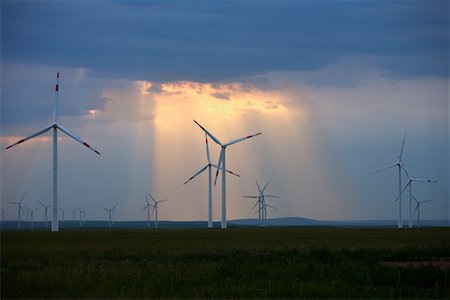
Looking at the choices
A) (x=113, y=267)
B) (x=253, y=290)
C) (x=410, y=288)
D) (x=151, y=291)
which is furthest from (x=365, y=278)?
(x=113, y=267)

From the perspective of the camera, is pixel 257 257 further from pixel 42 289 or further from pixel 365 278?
pixel 42 289

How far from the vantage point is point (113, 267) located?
37844 mm

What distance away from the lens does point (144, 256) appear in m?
47.8

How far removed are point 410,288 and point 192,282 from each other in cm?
867

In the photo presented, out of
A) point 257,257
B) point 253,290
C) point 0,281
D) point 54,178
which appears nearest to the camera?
point 253,290

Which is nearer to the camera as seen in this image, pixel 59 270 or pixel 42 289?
pixel 42 289

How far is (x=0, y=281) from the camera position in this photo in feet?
105

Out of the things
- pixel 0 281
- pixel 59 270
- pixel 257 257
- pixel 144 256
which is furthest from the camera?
pixel 144 256

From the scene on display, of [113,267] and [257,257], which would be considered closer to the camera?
[113,267]

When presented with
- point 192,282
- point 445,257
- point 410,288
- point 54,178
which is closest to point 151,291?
point 192,282

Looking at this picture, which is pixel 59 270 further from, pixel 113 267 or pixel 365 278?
pixel 365 278

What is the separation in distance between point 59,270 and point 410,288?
1556 centimetres

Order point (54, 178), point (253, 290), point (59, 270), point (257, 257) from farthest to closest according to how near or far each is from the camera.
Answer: point (54, 178), point (257, 257), point (59, 270), point (253, 290)

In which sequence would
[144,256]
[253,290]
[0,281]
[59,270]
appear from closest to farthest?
Result: [253,290] → [0,281] → [59,270] → [144,256]
